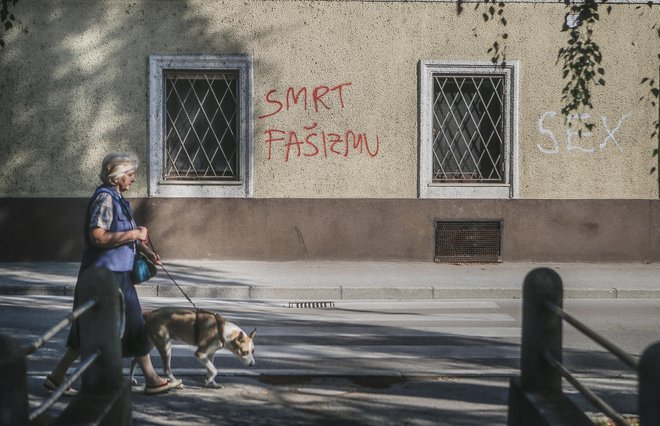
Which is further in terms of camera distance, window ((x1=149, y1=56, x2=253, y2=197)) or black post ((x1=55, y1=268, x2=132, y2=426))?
window ((x1=149, y1=56, x2=253, y2=197))

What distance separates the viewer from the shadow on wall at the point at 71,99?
13.5 m

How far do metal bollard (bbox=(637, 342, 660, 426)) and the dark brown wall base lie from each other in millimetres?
10913

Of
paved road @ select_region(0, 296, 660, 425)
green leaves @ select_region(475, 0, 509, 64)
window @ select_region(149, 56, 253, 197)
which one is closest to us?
paved road @ select_region(0, 296, 660, 425)

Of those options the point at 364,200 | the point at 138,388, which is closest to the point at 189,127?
the point at 364,200

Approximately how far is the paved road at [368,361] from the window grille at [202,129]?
3547 mm

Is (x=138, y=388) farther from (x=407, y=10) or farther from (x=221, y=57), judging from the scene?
(x=407, y=10)

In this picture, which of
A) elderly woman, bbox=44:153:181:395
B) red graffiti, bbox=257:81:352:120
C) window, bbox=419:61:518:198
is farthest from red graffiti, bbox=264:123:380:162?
elderly woman, bbox=44:153:181:395

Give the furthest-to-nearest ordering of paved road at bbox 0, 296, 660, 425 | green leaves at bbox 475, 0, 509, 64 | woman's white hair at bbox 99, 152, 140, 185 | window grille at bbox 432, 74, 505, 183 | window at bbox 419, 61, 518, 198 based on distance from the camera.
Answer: window grille at bbox 432, 74, 505, 183, window at bbox 419, 61, 518, 198, green leaves at bbox 475, 0, 509, 64, woman's white hair at bbox 99, 152, 140, 185, paved road at bbox 0, 296, 660, 425

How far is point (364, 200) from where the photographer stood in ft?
45.4

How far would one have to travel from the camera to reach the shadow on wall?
A: 13.5m

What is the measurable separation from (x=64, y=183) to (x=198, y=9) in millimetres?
3451

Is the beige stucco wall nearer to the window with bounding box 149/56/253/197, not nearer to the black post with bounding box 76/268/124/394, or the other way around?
the window with bounding box 149/56/253/197

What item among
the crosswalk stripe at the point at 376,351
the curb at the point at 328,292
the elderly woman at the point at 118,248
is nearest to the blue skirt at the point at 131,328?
the elderly woman at the point at 118,248

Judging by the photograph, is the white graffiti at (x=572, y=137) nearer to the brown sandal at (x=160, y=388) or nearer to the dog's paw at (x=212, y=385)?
the dog's paw at (x=212, y=385)
